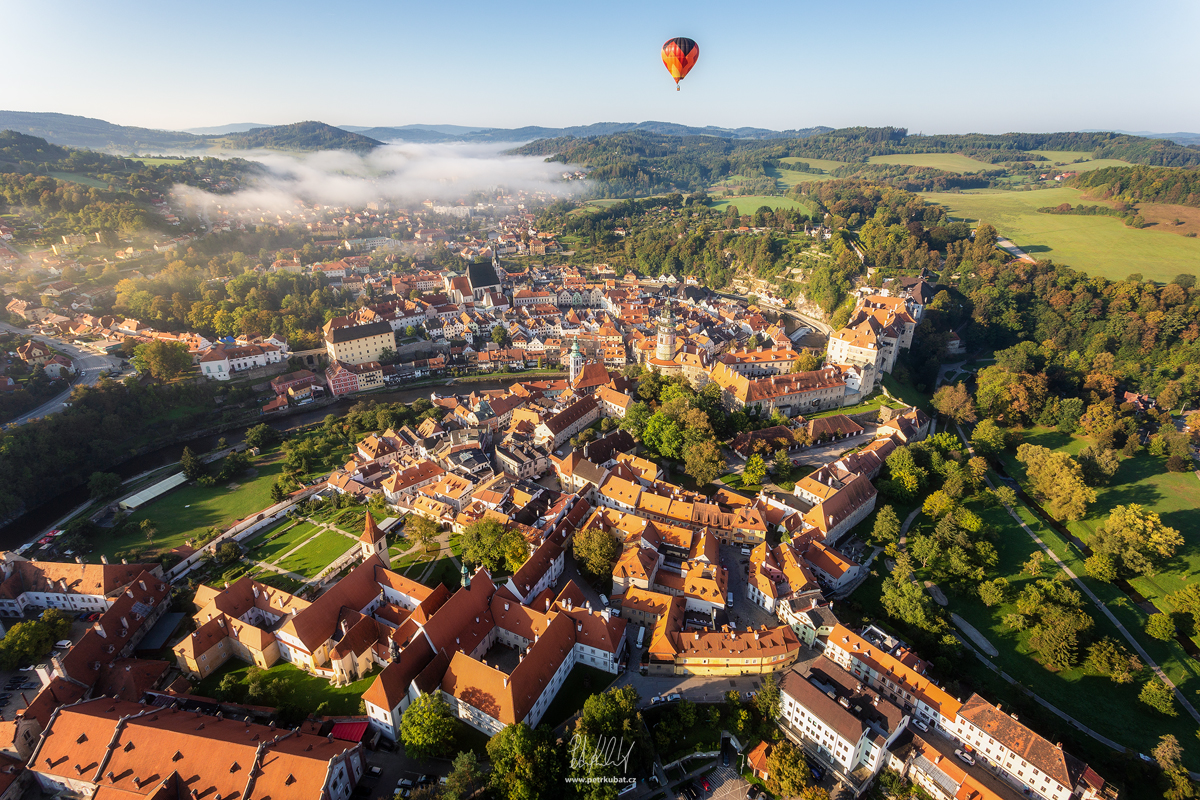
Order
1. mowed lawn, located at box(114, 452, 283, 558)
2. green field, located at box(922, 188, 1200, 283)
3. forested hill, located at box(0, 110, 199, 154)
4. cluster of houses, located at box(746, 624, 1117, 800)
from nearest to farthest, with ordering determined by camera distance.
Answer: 1. cluster of houses, located at box(746, 624, 1117, 800)
2. mowed lawn, located at box(114, 452, 283, 558)
3. green field, located at box(922, 188, 1200, 283)
4. forested hill, located at box(0, 110, 199, 154)

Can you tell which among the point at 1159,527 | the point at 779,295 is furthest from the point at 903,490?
the point at 779,295

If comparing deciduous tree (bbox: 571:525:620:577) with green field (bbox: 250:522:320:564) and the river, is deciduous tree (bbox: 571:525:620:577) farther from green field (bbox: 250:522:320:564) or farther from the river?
the river

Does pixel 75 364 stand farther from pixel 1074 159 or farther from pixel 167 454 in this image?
pixel 1074 159

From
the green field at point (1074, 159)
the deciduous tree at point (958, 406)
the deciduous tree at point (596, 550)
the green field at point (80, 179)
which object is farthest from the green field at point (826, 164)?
the green field at point (80, 179)

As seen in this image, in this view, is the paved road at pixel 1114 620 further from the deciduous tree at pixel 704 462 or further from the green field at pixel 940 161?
the green field at pixel 940 161

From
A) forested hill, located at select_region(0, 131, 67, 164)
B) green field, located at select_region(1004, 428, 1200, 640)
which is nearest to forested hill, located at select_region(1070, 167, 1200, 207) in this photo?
green field, located at select_region(1004, 428, 1200, 640)

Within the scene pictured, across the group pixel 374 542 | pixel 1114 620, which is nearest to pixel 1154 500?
pixel 1114 620
